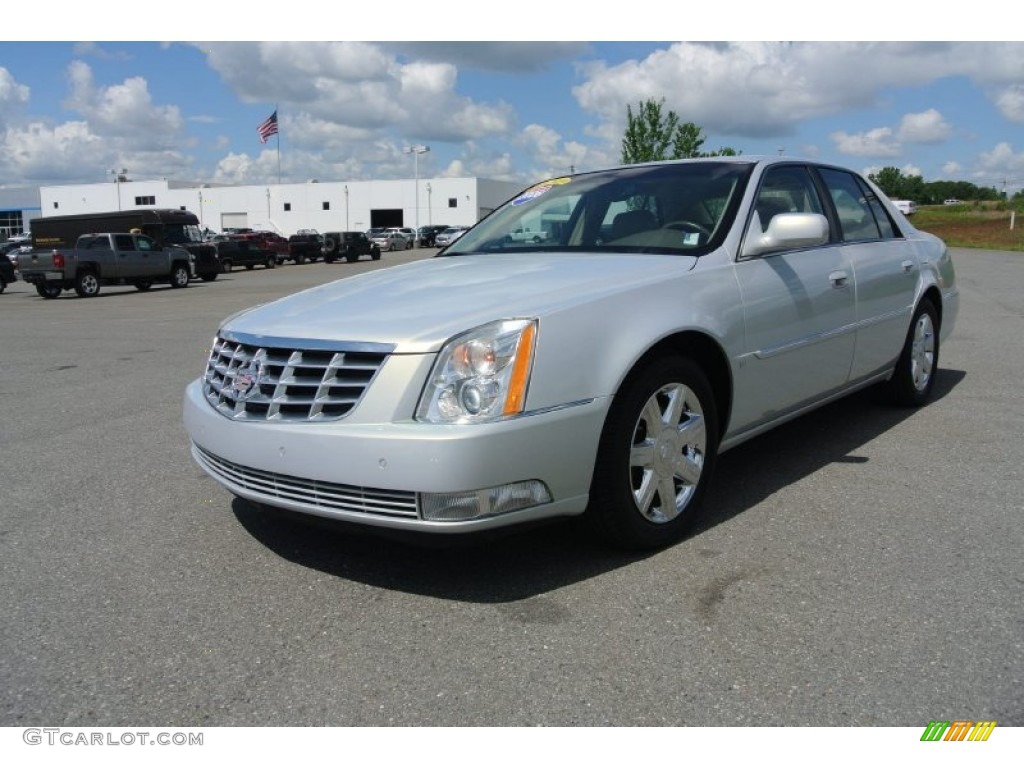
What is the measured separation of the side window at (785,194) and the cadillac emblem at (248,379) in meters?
2.39

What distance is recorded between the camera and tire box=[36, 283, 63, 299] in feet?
75.3

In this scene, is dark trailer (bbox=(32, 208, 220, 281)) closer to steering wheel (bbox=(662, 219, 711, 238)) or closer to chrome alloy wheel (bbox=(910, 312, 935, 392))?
chrome alloy wheel (bbox=(910, 312, 935, 392))

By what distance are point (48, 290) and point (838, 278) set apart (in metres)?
23.5

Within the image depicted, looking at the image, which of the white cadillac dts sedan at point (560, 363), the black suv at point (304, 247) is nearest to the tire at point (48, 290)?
the black suv at point (304, 247)

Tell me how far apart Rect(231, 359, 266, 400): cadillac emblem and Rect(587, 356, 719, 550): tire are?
1.26 m

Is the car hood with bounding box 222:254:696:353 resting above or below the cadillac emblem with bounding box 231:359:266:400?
above

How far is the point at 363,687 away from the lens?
249 centimetres

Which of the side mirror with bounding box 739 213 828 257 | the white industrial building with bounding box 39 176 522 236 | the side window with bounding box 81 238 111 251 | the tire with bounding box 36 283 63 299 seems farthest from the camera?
the white industrial building with bounding box 39 176 522 236

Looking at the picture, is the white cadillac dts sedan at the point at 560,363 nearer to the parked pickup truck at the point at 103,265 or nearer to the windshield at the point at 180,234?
the parked pickup truck at the point at 103,265

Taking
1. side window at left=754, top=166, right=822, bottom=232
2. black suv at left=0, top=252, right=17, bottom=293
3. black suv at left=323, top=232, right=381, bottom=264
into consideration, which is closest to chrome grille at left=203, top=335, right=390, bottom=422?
side window at left=754, top=166, right=822, bottom=232

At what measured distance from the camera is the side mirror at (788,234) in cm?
381

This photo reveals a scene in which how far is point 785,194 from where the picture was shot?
447 cm

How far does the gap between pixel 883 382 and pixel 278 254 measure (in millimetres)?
38152
